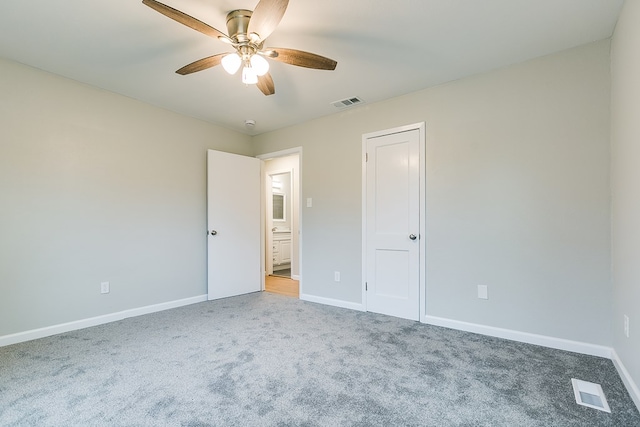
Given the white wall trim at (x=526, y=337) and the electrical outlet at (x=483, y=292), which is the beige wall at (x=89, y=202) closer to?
the white wall trim at (x=526, y=337)

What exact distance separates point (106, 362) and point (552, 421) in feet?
9.50

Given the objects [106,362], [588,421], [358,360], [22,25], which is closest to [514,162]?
[588,421]

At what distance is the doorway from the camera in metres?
4.91

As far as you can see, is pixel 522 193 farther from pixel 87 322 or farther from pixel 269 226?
pixel 87 322

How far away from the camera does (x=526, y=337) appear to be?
2.60 meters

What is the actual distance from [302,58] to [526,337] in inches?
113

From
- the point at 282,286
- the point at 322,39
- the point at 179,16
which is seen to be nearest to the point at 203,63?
the point at 179,16

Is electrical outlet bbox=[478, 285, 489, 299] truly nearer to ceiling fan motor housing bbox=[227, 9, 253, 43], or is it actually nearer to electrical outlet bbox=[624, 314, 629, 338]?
electrical outlet bbox=[624, 314, 629, 338]

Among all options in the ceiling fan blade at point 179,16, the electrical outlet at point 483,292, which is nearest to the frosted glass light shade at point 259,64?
the ceiling fan blade at point 179,16

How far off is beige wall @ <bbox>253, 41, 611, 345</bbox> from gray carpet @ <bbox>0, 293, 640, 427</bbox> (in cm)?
38

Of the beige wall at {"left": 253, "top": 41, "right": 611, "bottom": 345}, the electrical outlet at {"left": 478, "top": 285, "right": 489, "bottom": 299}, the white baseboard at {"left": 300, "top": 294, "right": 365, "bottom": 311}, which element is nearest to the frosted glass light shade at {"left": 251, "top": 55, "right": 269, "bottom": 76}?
the beige wall at {"left": 253, "top": 41, "right": 611, "bottom": 345}

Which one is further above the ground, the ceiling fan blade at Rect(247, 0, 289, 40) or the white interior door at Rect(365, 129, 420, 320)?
the ceiling fan blade at Rect(247, 0, 289, 40)

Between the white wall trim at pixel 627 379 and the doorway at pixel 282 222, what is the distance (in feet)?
10.4

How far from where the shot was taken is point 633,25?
1800 millimetres
